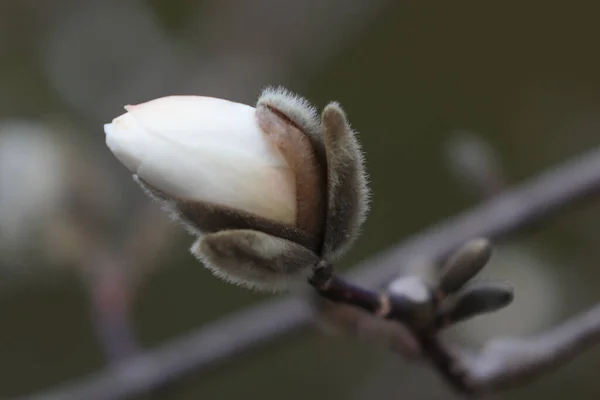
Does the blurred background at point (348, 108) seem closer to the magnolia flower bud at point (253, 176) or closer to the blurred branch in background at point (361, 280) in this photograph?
the blurred branch in background at point (361, 280)

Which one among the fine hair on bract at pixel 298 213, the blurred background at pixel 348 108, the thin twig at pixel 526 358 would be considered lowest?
the thin twig at pixel 526 358

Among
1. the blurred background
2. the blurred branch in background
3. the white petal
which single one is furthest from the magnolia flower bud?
the blurred background

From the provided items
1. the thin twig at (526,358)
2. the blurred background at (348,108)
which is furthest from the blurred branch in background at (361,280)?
the blurred background at (348,108)

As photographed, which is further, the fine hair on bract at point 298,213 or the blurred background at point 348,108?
the blurred background at point 348,108

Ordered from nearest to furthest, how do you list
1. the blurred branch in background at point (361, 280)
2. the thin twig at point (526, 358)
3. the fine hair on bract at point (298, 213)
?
1. the fine hair on bract at point (298, 213)
2. the thin twig at point (526, 358)
3. the blurred branch in background at point (361, 280)

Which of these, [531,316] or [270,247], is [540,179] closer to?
[531,316]

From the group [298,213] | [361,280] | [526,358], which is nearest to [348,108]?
[361,280]

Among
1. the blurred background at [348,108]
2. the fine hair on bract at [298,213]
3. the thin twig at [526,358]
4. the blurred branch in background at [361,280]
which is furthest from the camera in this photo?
the blurred background at [348,108]
